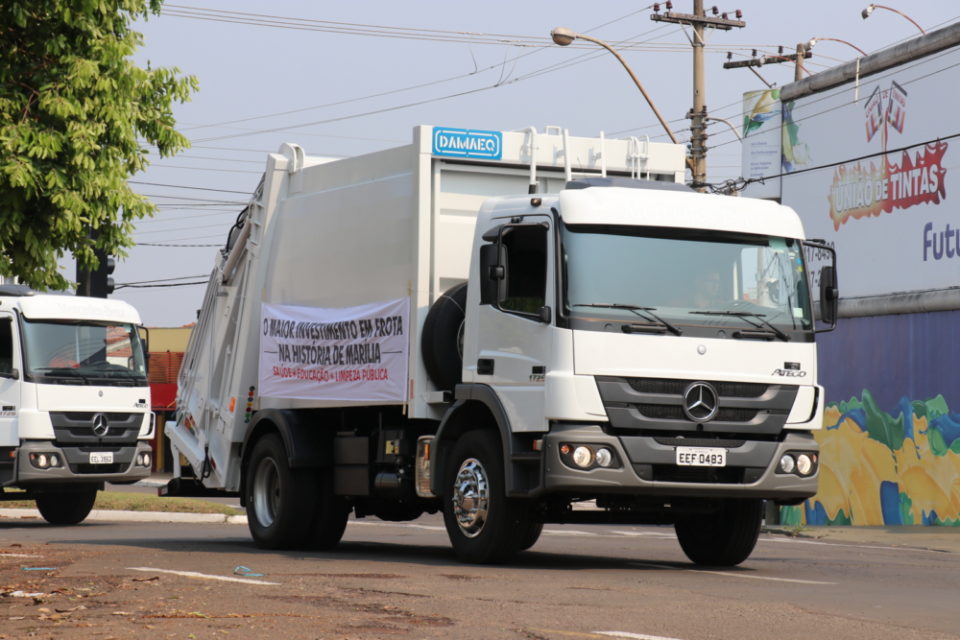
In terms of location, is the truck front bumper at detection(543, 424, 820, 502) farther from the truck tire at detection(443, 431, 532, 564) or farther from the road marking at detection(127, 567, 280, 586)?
the road marking at detection(127, 567, 280, 586)

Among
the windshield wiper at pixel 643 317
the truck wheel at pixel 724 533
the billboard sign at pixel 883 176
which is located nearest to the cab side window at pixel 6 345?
the truck wheel at pixel 724 533

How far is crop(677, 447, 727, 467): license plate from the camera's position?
11.4m

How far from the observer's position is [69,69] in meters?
14.0

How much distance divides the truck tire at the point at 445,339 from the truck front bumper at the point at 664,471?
1.70m

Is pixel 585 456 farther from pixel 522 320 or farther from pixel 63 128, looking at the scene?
pixel 63 128

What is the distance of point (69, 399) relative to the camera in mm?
20609

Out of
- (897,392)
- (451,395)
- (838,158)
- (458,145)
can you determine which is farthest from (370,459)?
(838,158)

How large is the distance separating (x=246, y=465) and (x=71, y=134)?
3638 mm

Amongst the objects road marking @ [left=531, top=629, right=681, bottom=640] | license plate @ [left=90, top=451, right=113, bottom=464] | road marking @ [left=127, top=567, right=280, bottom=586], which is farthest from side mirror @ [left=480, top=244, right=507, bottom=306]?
license plate @ [left=90, top=451, right=113, bottom=464]

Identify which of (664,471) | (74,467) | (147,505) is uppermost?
(664,471)

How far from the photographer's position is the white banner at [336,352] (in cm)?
1324

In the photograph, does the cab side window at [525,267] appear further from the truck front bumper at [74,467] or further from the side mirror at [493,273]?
the truck front bumper at [74,467]

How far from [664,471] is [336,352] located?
391cm

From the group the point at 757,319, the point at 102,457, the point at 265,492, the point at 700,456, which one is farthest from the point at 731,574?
the point at 102,457
